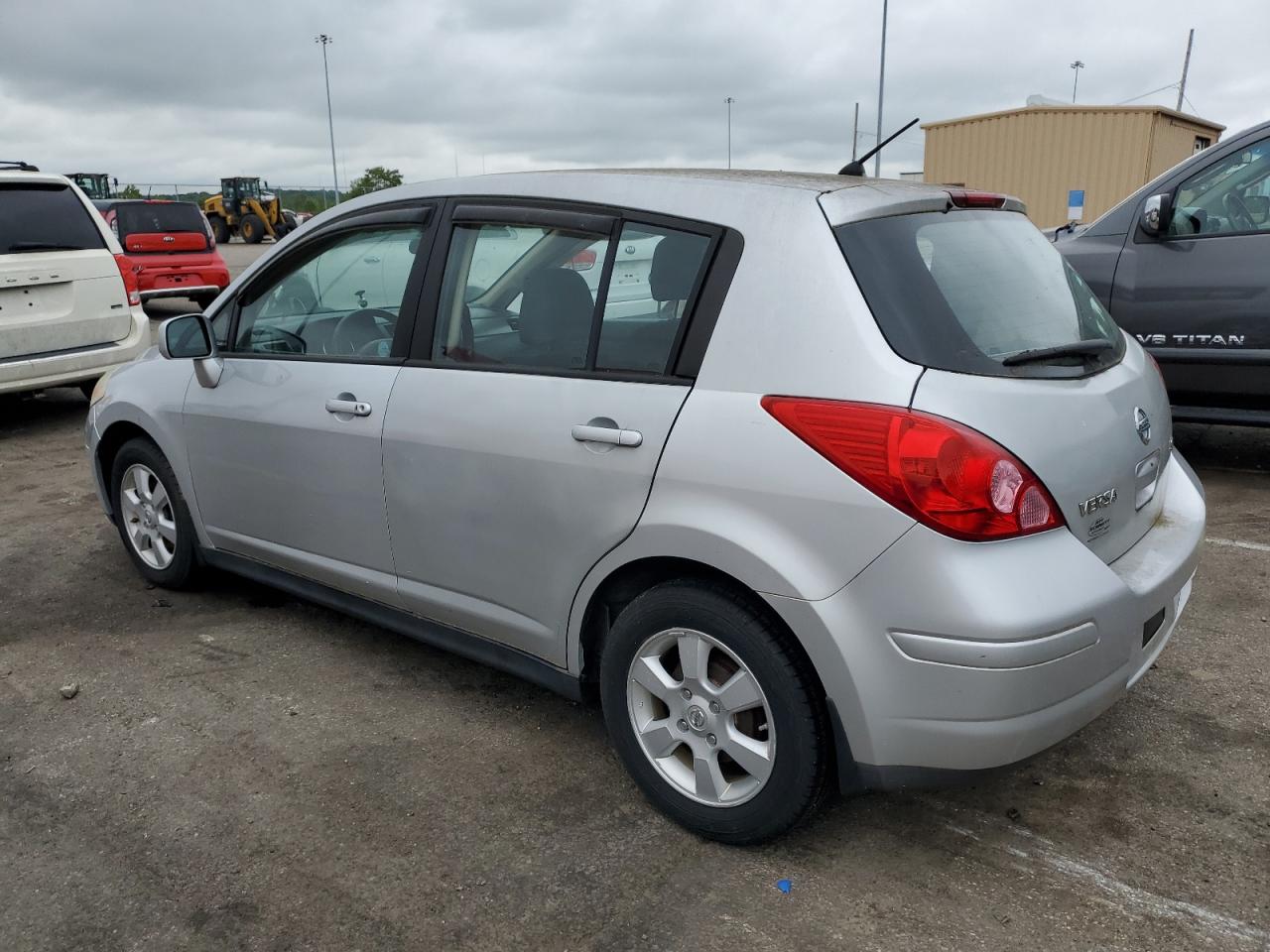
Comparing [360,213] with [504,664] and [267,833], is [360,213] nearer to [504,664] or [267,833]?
[504,664]

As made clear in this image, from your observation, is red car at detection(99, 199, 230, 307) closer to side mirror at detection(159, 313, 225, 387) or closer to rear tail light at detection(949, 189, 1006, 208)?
side mirror at detection(159, 313, 225, 387)

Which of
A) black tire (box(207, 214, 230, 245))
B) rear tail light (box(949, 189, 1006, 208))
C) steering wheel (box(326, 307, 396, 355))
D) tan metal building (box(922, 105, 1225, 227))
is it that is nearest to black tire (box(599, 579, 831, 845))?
rear tail light (box(949, 189, 1006, 208))

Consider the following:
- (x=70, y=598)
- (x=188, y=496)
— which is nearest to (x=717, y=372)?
(x=188, y=496)

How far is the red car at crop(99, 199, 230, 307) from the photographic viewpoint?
44.4 feet

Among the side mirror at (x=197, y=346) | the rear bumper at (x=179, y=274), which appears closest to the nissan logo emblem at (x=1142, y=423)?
the side mirror at (x=197, y=346)

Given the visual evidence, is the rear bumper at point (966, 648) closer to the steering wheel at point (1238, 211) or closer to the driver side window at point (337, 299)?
the driver side window at point (337, 299)

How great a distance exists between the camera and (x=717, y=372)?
2.47m

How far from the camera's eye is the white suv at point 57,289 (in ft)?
23.5

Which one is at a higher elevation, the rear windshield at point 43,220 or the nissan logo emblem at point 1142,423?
the rear windshield at point 43,220

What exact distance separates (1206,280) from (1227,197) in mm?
467

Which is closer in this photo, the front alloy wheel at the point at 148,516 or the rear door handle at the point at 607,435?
the rear door handle at the point at 607,435

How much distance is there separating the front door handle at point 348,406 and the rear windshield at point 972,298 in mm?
1571

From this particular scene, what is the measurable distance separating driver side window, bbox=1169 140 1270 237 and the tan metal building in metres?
14.8

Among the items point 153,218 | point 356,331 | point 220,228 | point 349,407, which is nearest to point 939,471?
point 349,407
